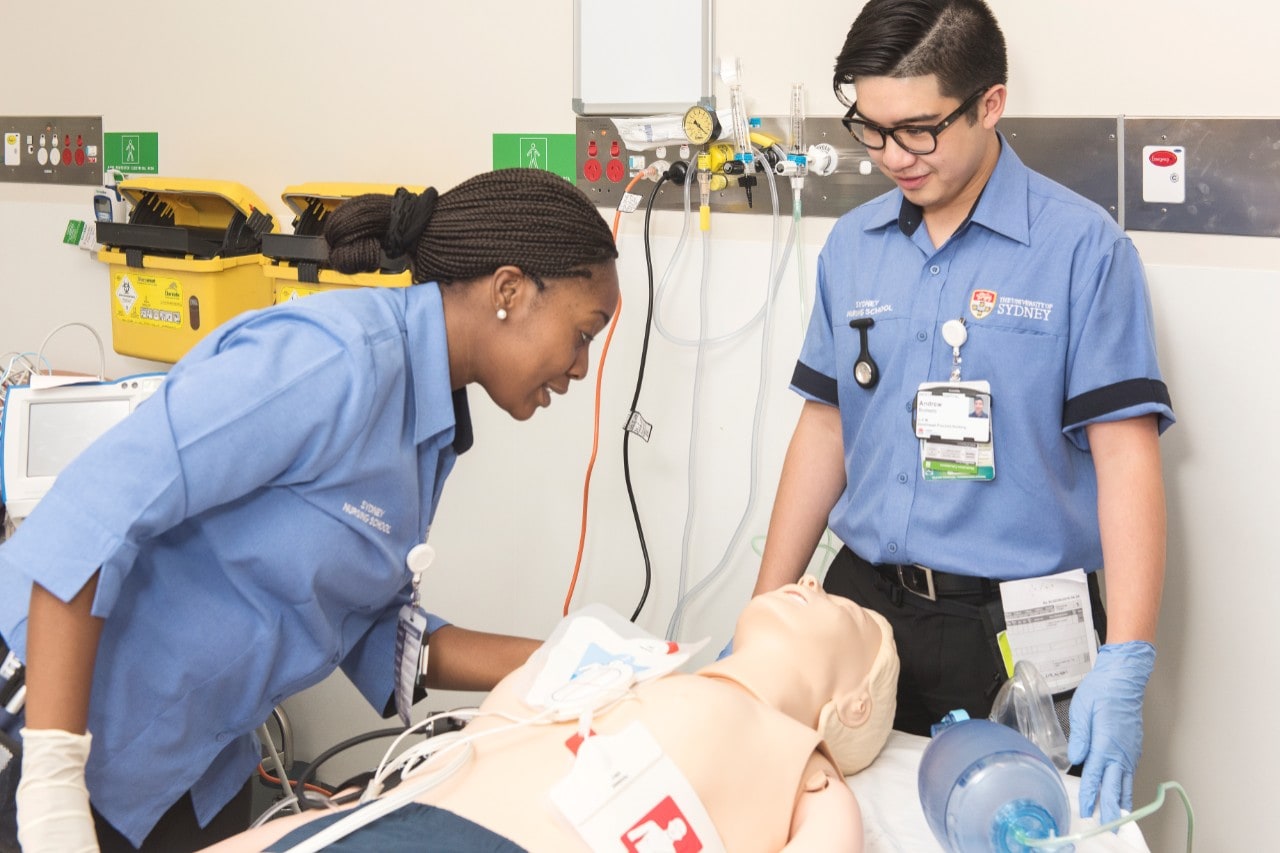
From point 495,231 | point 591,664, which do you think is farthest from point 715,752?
point 495,231

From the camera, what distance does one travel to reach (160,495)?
3.50 ft

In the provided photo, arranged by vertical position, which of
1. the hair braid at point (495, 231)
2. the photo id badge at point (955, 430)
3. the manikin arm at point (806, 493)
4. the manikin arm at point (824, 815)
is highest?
the hair braid at point (495, 231)

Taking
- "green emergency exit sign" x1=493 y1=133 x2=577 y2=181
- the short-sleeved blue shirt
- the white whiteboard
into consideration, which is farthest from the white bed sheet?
"green emergency exit sign" x1=493 y1=133 x2=577 y2=181

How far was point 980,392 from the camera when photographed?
A: 5.19 ft

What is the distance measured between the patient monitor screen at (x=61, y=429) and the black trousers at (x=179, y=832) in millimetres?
922

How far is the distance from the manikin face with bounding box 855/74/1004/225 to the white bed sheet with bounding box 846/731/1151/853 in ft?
2.59

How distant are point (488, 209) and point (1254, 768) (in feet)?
5.25

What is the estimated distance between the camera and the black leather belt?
1609 millimetres

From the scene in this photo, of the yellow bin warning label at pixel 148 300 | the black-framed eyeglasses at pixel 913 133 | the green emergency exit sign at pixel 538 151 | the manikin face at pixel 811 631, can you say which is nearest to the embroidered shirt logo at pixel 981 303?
the black-framed eyeglasses at pixel 913 133

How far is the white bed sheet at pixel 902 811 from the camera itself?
4.27 ft

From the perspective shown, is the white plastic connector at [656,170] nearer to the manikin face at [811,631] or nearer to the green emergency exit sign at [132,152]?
the manikin face at [811,631]

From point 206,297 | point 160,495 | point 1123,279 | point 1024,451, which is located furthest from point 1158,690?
point 206,297

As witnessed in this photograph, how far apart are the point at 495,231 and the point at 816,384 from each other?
28.0 inches

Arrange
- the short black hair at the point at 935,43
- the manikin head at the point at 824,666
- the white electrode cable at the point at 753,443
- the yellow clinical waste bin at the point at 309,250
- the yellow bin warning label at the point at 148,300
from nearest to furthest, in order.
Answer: the manikin head at the point at 824,666 < the short black hair at the point at 935,43 < the white electrode cable at the point at 753,443 < the yellow clinical waste bin at the point at 309,250 < the yellow bin warning label at the point at 148,300
